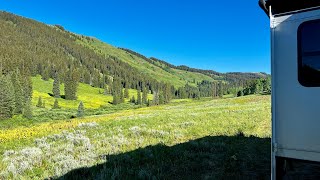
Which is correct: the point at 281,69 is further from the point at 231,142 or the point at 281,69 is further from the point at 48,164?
the point at 231,142

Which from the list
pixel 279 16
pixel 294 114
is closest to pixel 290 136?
pixel 294 114

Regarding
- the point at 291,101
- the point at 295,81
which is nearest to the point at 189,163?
the point at 291,101

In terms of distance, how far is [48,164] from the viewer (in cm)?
988

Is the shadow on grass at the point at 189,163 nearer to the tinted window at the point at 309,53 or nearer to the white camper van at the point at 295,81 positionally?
the white camper van at the point at 295,81

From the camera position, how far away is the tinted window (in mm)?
5098

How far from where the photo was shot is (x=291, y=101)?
5.29 metres

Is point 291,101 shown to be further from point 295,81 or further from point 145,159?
point 145,159

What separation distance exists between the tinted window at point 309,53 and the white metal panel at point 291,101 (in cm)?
7

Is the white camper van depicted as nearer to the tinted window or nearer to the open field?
the tinted window

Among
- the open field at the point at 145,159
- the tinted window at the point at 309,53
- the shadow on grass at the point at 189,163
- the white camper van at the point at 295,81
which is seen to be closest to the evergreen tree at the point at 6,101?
the open field at the point at 145,159

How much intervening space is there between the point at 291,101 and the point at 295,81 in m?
0.34

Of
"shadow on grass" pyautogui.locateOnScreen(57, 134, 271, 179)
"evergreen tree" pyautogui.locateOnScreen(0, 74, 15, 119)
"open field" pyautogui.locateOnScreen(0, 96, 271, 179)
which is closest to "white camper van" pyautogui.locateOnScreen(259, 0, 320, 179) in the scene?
"shadow on grass" pyautogui.locateOnScreen(57, 134, 271, 179)

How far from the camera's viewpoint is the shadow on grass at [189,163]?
8.75 m

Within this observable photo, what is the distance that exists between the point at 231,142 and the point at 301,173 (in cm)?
559
